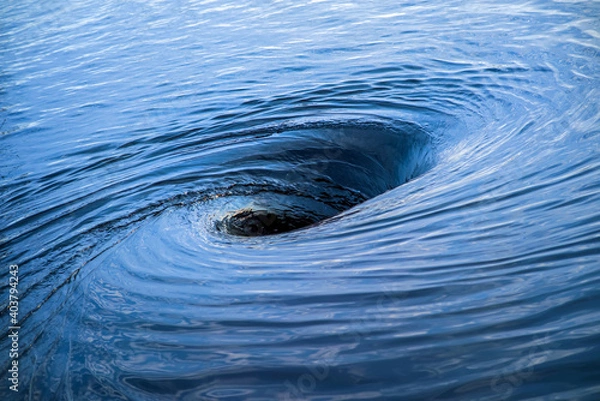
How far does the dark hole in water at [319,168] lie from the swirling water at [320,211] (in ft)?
0.10

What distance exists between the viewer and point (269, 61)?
942 centimetres

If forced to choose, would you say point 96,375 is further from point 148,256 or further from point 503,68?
point 503,68

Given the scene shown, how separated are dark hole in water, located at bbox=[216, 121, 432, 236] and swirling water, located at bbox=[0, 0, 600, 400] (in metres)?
0.03

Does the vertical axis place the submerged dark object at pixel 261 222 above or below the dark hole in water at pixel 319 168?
below

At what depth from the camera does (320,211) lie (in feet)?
19.5

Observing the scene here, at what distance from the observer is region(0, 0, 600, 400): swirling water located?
323 cm

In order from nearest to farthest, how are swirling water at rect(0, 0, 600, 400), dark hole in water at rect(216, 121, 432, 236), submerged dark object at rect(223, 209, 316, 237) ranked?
1. swirling water at rect(0, 0, 600, 400)
2. submerged dark object at rect(223, 209, 316, 237)
3. dark hole in water at rect(216, 121, 432, 236)

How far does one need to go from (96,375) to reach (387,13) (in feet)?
29.4

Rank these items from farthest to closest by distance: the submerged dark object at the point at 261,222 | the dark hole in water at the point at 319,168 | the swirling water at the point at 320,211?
the dark hole in water at the point at 319,168, the submerged dark object at the point at 261,222, the swirling water at the point at 320,211

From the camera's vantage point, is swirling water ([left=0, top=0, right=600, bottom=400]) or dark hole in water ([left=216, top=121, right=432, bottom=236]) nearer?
swirling water ([left=0, top=0, right=600, bottom=400])

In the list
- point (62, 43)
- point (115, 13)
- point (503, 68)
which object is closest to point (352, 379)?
point (503, 68)

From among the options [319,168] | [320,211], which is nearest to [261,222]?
[320,211]

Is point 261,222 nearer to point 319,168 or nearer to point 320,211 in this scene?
Answer: point 320,211

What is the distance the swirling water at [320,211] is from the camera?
3.23m
